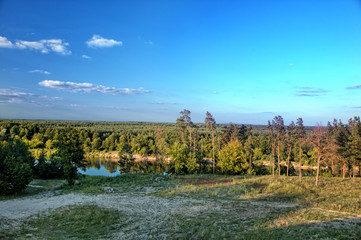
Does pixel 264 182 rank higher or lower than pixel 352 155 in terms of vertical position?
lower

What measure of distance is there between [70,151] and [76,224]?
17.9m

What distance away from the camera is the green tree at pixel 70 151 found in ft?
92.0

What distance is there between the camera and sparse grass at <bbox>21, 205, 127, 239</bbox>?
11109 millimetres

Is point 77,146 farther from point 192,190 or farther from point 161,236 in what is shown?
point 161,236

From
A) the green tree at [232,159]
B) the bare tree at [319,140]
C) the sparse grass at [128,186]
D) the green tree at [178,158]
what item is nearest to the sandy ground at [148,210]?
the sparse grass at [128,186]

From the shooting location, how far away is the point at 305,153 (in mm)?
77938

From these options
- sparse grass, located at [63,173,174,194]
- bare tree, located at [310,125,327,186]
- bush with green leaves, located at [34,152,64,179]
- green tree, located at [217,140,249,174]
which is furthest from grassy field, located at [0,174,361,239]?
bush with green leaves, located at [34,152,64,179]

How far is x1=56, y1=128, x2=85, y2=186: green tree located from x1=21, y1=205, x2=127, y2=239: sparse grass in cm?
1378

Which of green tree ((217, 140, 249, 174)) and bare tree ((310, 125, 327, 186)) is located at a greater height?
bare tree ((310, 125, 327, 186))

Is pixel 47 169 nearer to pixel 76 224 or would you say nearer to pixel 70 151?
pixel 70 151

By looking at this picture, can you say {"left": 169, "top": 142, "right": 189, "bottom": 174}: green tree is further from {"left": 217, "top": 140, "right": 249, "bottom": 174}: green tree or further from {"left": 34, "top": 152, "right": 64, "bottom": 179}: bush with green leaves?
{"left": 34, "top": 152, "right": 64, "bottom": 179}: bush with green leaves

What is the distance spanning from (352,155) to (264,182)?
2362 centimetres

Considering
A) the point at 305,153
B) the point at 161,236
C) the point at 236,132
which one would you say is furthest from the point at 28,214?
the point at 305,153

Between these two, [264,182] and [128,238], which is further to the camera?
[264,182]
